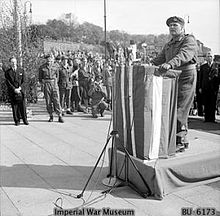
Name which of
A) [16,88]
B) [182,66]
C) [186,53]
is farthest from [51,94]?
[186,53]

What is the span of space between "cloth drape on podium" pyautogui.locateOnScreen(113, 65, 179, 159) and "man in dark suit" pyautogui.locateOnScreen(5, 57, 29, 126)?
15.9ft

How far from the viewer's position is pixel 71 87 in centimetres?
1001

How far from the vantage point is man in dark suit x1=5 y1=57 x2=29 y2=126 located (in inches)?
311

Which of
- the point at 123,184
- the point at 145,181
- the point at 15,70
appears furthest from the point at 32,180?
the point at 15,70

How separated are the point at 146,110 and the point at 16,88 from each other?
5338 millimetres

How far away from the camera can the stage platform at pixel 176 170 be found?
3.35m

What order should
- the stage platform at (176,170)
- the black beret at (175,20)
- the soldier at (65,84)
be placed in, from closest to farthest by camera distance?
the stage platform at (176,170)
the black beret at (175,20)
the soldier at (65,84)

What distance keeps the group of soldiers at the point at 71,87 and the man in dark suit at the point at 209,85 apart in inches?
114

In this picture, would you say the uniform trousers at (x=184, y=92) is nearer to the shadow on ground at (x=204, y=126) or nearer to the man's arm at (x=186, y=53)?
the man's arm at (x=186, y=53)

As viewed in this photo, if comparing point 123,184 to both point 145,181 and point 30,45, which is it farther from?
point 30,45

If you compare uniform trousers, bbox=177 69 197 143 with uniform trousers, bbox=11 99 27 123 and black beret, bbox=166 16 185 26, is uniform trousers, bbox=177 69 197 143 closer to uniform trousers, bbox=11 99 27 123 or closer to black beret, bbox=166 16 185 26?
black beret, bbox=166 16 185 26

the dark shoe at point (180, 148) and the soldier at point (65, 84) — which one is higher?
the soldier at point (65, 84)

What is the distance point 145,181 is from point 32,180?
5.16 feet

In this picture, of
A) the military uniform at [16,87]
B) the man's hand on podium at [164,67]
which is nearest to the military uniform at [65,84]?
the military uniform at [16,87]
